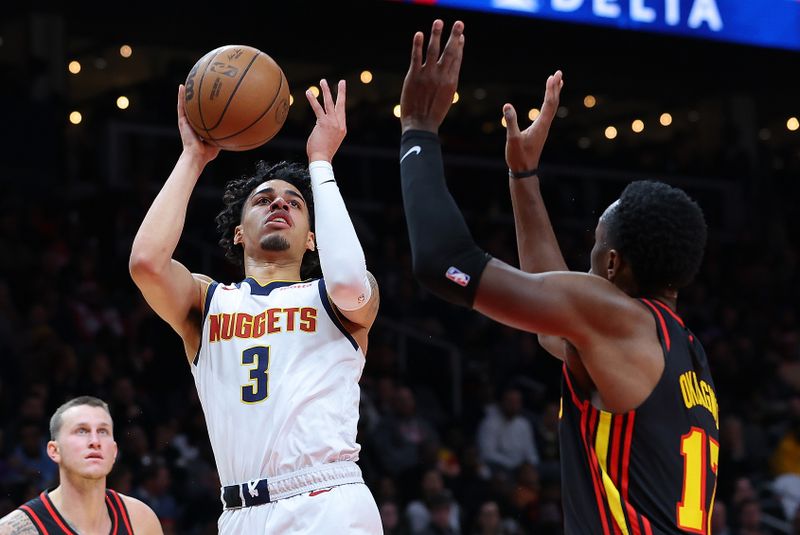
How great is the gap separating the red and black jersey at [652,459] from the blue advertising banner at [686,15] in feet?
22.1

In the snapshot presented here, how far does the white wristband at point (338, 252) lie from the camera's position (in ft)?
13.1

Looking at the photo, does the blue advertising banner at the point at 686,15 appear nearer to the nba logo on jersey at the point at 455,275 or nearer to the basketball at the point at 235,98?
the basketball at the point at 235,98

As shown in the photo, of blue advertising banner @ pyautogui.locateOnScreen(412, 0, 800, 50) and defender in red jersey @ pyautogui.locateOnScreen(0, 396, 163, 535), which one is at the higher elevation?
blue advertising banner @ pyautogui.locateOnScreen(412, 0, 800, 50)

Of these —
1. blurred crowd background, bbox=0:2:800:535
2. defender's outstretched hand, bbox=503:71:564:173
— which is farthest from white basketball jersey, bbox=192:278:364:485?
blurred crowd background, bbox=0:2:800:535

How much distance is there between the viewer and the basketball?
4.35m

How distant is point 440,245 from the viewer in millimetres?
2980

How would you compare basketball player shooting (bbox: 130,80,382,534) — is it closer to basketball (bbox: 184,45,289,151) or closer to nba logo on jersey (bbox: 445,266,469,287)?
basketball (bbox: 184,45,289,151)

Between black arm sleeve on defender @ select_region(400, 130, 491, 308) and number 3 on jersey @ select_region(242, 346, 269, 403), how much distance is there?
126cm

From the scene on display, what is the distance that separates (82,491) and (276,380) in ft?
6.24

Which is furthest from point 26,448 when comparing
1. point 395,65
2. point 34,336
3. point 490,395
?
point 395,65

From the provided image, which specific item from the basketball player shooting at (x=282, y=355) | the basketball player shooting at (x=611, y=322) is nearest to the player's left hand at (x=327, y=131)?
the basketball player shooting at (x=282, y=355)

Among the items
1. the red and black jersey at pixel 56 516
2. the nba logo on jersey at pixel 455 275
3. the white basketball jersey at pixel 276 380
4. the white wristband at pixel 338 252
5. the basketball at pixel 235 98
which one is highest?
the basketball at pixel 235 98

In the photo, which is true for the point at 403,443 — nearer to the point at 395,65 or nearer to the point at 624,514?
the point at 395,65

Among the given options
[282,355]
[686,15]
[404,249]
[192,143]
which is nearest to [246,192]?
[192,143]
